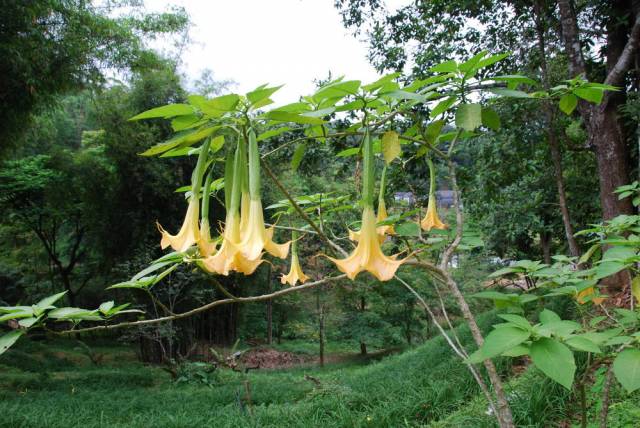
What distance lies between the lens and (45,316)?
26.2 inches

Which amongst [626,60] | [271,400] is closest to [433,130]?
[626,60]

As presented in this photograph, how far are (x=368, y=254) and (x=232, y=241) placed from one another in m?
0.15

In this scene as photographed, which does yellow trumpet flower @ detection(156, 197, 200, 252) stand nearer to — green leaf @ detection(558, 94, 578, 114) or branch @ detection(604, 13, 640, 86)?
green leaf @ detection(558, 94, 578, 114)

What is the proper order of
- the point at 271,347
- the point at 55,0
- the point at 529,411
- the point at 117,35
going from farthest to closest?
the point at 271,347, the point at 117,35, the point at 55,0, the point at 529,411

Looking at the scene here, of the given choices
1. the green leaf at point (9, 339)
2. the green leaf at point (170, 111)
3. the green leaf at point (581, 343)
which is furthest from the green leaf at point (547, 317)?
the green leaf at point (9, 339)

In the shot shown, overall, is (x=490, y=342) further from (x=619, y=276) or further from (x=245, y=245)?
(x=619, y=276)

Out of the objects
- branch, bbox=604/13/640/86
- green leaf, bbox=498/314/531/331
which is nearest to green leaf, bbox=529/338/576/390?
green leaf, bbox=498/314/531/331

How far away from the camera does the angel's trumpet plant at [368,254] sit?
44 cm

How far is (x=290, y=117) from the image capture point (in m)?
0.45

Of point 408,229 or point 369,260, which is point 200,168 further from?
point 408,229

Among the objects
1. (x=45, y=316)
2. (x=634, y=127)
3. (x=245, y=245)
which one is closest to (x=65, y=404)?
(x=45, y=316)

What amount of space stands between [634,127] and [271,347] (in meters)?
9.22

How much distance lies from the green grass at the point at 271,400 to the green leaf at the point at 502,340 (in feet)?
6.08

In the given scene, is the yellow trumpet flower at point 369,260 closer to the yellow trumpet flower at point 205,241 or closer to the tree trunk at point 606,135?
the yellow trumpet flower at point 205,241
